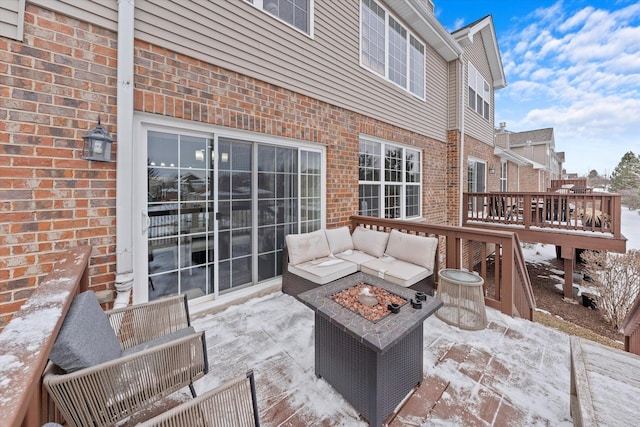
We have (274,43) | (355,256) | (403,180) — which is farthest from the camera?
(403,180)

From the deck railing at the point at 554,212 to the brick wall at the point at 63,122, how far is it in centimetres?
825

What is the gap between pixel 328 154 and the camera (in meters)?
4.54

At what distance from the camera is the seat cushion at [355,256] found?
385cm

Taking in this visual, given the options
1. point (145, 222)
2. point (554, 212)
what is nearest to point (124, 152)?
point (145, 222)

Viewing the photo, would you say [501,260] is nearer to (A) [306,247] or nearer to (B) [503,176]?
(A) [306,247]

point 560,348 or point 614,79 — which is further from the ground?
point 614,79

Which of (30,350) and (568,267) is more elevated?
(30,350)

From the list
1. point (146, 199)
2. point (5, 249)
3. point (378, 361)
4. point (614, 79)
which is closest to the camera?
point (378, 361)

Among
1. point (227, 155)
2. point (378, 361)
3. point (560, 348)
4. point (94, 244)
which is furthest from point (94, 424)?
point (560, 348)

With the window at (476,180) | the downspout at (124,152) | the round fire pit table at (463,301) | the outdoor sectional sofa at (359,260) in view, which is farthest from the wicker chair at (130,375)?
the window at (476,180)

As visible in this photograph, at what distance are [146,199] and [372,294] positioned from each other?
2561 mm

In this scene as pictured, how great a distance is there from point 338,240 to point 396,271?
3.78 ft

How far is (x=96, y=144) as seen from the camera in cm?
231

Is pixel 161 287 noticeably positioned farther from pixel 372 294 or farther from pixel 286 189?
pixel 372 294
